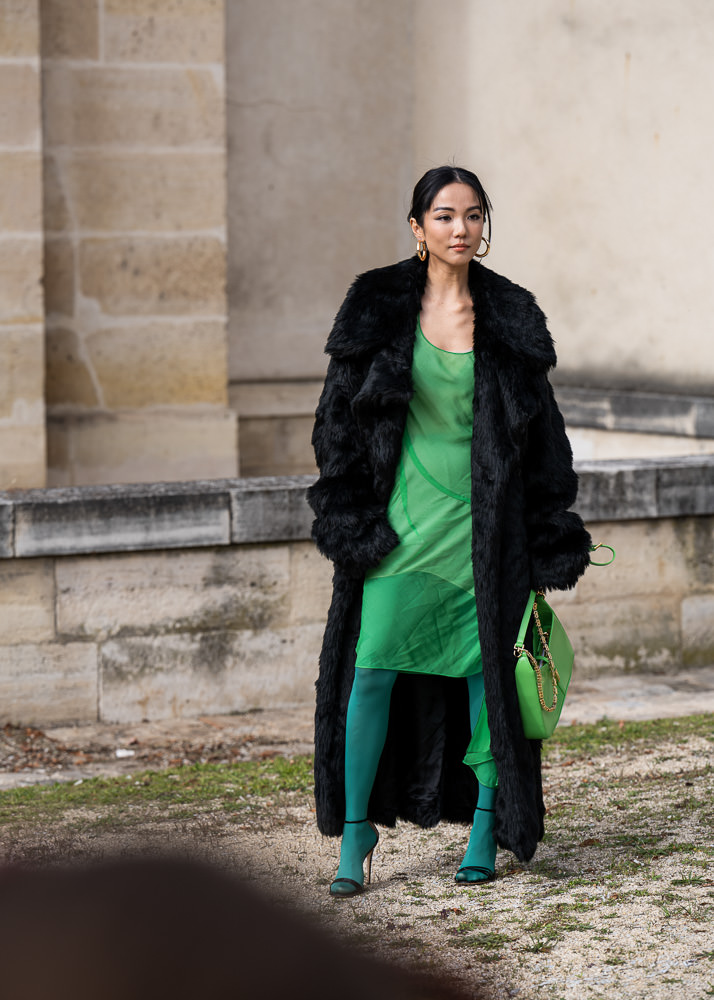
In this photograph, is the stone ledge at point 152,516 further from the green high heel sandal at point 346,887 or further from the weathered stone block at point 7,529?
the green high heel sandal at point 346,887

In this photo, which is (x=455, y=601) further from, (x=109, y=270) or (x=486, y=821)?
(x=109, y=270)

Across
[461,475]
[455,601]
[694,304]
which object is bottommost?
[455,601]

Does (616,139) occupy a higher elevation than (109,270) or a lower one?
higher

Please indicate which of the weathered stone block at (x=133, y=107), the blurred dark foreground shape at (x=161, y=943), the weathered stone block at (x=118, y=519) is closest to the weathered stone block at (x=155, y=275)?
the weathered stone block at (x=133, y=107)

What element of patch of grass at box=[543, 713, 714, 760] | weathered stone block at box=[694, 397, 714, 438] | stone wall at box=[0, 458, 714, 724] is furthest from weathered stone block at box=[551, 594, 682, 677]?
weathered stone block at box=[694, 397, 714, 438]

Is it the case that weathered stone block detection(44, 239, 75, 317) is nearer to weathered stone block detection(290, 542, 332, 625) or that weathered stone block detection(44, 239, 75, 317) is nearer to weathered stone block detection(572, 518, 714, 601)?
weathered stone block detection(290, 542, 332, 625)

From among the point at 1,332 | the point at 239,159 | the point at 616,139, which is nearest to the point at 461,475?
the point at 1,332

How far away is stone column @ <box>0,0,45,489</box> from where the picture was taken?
7.77m

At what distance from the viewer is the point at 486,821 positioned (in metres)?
3.69

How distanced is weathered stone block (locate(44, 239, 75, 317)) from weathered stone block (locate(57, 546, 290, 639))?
306cm

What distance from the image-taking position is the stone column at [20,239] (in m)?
7.77

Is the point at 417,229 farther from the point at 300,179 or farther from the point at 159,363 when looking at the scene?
the point at 300,179

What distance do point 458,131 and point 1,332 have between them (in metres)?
3.93

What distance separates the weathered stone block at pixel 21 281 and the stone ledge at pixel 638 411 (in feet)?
11.2
